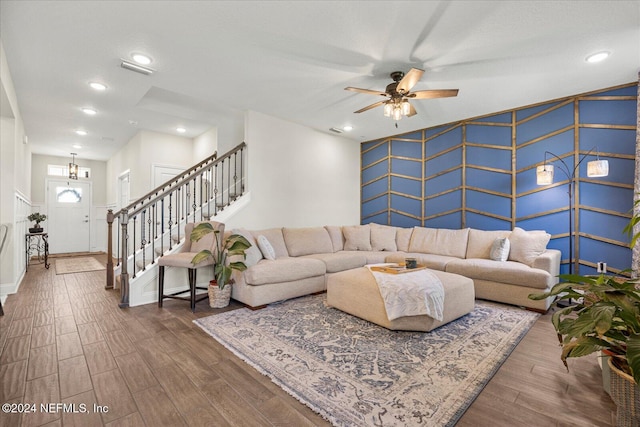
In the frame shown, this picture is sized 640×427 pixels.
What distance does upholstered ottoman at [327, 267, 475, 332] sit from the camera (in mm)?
2664

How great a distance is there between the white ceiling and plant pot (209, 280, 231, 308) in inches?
101

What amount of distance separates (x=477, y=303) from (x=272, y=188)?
11.5 ft

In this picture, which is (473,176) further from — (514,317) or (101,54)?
(101,54)

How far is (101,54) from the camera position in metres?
2.98

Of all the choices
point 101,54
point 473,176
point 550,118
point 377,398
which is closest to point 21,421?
point 377,398

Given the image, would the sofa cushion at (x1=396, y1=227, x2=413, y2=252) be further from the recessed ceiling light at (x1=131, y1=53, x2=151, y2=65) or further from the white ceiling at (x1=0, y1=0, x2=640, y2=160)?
the recessed ceiling light at (x1=131, y1=53, x2=151, y2=65)

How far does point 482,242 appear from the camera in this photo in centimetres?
436

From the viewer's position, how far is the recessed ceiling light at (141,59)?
119 inches

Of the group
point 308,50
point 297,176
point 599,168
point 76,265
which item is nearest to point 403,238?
point 297,176

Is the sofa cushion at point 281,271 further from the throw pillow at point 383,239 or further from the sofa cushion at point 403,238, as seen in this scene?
the sofa cushion at point 403,238

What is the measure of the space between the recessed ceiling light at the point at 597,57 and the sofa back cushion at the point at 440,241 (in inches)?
100.0

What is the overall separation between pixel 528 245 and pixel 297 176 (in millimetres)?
3758

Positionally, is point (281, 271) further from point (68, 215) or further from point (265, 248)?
point (68, 215)

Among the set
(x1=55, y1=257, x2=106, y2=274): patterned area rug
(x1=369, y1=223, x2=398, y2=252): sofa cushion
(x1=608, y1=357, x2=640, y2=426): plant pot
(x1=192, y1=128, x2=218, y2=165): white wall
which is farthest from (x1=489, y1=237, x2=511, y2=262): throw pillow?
(x1=55, y1=257, x2=106, y2=274): patterned area rug
